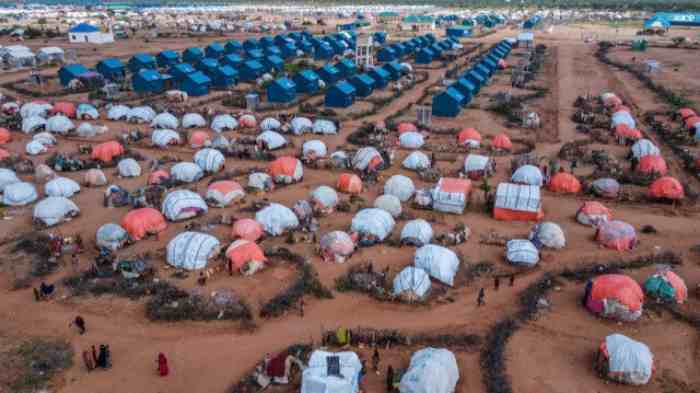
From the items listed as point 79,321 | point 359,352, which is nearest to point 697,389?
point 359,352

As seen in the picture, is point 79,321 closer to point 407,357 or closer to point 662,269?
point 407,357

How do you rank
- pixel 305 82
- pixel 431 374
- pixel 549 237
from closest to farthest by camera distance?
pixel 431 374 → pixel 549 237 → pixel 305 82

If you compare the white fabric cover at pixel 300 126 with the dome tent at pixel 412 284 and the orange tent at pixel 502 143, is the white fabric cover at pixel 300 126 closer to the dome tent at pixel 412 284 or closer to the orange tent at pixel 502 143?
the orange tent at pixel 502 143

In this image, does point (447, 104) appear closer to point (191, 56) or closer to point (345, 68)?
point (345, 68)

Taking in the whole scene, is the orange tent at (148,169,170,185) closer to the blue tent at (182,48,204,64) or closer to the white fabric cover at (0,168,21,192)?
the white fabric cover at (0,168,21,192)

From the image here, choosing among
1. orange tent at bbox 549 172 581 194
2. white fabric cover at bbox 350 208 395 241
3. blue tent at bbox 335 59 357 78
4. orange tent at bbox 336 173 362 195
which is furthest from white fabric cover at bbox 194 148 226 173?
blue tent at bbox 335 59 357 78

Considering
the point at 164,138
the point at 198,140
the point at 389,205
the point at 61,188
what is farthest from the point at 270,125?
the point at 389,205
